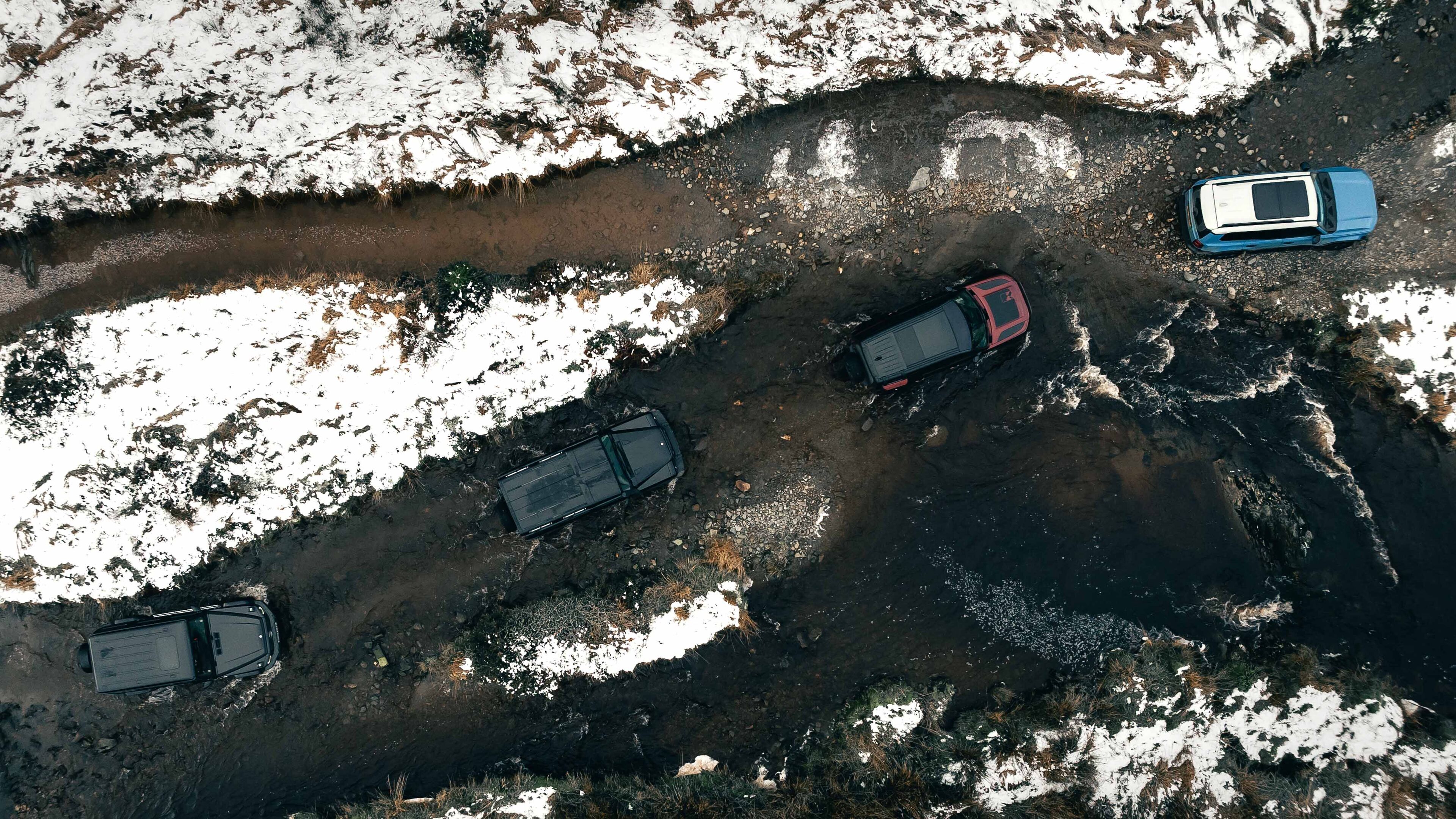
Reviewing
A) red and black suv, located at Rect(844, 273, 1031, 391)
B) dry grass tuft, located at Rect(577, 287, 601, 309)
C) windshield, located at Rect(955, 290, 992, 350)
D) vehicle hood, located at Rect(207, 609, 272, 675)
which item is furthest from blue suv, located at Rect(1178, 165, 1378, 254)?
vehicle hood, located at Rect(207, 609, 272, 675)

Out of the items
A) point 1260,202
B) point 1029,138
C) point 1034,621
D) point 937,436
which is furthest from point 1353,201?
point 1034,621

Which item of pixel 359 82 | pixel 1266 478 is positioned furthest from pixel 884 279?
pixel 359 82

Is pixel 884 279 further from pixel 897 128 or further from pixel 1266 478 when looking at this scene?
pixel 1266 478

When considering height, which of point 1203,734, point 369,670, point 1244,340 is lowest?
point 1203,734

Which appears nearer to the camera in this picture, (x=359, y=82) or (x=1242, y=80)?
(x=359, y=82)

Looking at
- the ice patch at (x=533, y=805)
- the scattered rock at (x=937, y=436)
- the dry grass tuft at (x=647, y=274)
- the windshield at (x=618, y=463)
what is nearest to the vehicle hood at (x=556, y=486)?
the windshield at (x=618, y=463)

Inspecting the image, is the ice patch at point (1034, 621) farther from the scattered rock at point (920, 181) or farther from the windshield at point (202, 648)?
the windshield at point (202, 648)

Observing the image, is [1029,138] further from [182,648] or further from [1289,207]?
[182,648]
